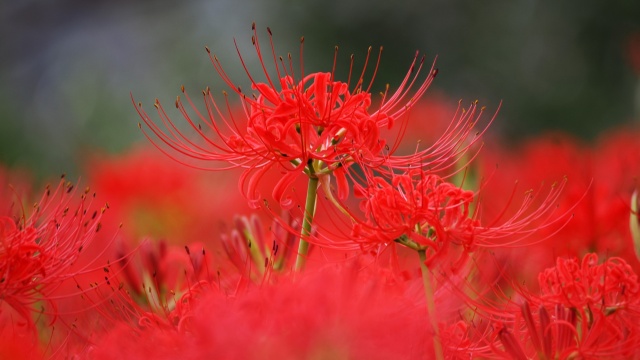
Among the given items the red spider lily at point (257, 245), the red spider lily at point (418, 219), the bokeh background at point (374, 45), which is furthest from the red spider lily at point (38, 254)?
the bokeh background at point (374, 45)

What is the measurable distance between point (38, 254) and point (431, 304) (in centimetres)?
43

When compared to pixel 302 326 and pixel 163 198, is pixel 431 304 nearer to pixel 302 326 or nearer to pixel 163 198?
pixel 302 326

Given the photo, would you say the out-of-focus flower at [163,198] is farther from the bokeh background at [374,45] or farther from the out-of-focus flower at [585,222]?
the bokeh background at [374,45]

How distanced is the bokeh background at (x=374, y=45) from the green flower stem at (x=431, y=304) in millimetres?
3089

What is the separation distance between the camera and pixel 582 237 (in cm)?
121

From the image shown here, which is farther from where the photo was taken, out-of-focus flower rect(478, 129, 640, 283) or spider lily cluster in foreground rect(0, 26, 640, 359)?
out-of-focus flower rect(478, 129, 640, 283)

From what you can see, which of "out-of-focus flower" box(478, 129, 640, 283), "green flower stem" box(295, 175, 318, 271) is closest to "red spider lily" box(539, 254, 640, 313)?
"out-of-focus flower" box(478, 129, 640, 283)

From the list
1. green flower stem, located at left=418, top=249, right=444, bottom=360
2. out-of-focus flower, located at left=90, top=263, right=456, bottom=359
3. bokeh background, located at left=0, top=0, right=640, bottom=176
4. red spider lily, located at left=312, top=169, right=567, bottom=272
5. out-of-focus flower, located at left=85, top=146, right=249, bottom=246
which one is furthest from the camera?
bokeh background, located at left=0, top=0, right=640, bottom=176

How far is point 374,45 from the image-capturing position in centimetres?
421

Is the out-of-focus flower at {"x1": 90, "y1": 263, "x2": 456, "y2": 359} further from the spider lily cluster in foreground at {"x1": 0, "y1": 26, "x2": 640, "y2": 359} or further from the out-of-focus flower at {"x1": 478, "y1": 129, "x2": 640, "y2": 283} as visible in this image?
the out-of-focus flower at {"x1": 478, "y1": 129, "x2": 640, "y2": 283}

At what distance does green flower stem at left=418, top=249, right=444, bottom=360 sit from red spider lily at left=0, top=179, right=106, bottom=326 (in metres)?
0.36

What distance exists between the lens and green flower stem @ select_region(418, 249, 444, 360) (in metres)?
0.78

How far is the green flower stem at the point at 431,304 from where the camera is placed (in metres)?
0.78

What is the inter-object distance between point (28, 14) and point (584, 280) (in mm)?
3890
